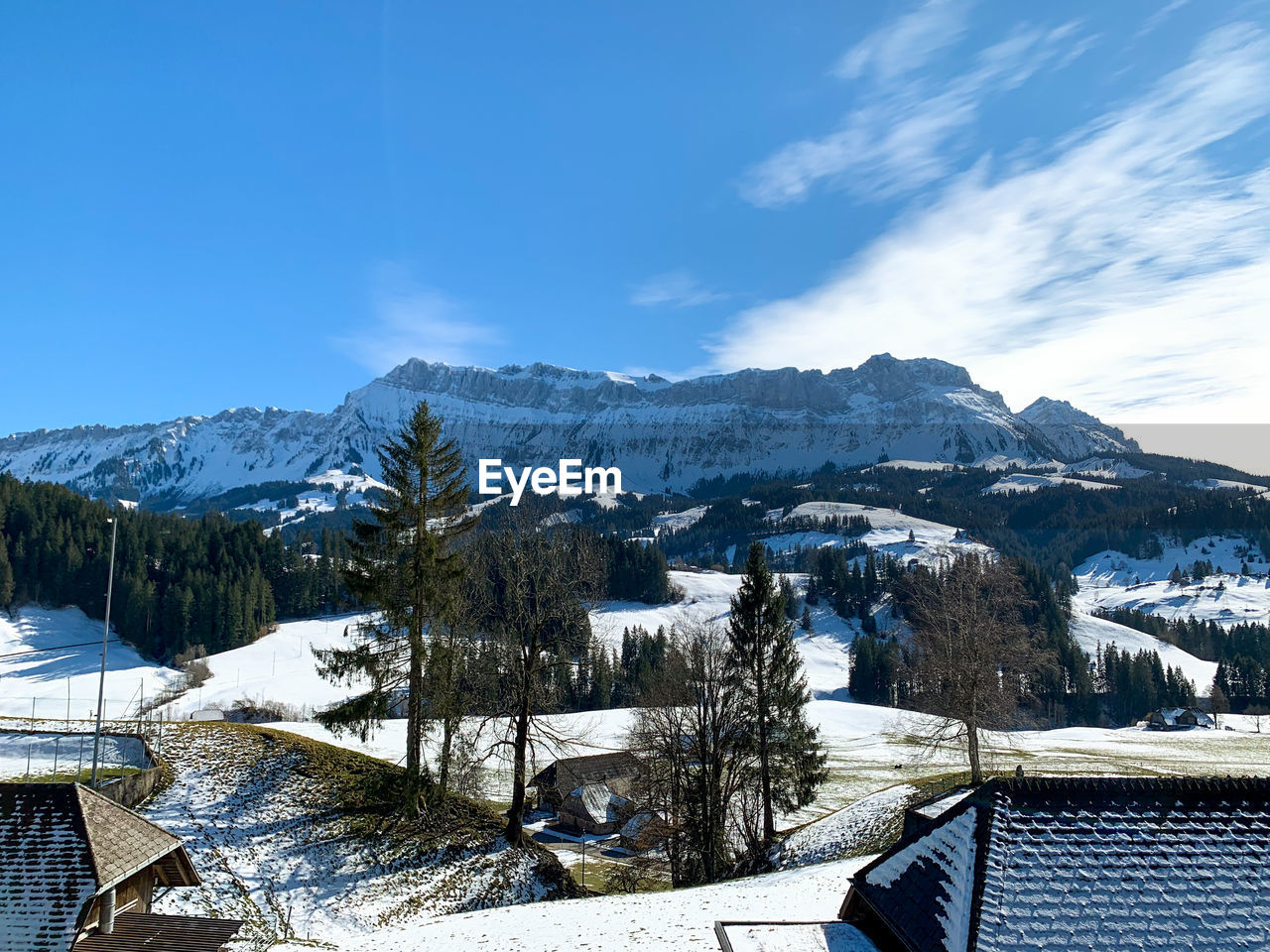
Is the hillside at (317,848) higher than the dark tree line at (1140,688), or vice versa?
the hillside at (317,848)

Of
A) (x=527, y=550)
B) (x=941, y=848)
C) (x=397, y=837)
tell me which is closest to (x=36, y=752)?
(x=397, y=837)

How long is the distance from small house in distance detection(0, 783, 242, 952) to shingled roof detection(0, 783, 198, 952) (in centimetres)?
2

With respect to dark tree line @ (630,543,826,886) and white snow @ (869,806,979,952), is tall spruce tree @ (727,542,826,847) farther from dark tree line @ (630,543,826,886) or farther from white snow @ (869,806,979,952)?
white snow @ (869,806,979,952)

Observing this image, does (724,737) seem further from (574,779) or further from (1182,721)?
(1182,721)

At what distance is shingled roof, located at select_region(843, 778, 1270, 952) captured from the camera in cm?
1115

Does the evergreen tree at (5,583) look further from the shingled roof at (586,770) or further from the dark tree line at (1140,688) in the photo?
the dark tree line at (1140,688)

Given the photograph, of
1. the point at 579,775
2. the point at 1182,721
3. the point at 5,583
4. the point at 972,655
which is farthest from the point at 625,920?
the point at 5,583

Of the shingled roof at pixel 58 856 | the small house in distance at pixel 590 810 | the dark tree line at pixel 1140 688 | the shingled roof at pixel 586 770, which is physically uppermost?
the shingled roof at pixel 58 856

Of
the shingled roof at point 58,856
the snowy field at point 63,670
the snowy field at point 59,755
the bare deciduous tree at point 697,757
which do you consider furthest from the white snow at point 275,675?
the shingled roof at point 58,856

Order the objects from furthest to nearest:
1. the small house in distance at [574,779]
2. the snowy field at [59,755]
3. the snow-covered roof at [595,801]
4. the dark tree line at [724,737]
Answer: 1. the small house in distance at [574,779]
2. the snow-covered roof at [595,801]
3. the dark tree line at [724,737]
4. the snowy field at [59,755]

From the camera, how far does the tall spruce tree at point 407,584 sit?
2523 centimetres

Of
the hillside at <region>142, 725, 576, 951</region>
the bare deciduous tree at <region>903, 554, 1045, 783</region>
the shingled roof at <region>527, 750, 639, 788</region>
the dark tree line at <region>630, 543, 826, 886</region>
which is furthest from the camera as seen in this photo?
the shingled roof at <region>527, 750, 639, 788</region>

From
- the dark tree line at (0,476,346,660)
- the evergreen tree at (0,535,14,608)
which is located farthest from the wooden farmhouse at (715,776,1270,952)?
the evergreen tree at (0,535,14,608)

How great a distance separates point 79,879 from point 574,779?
39484 mm
